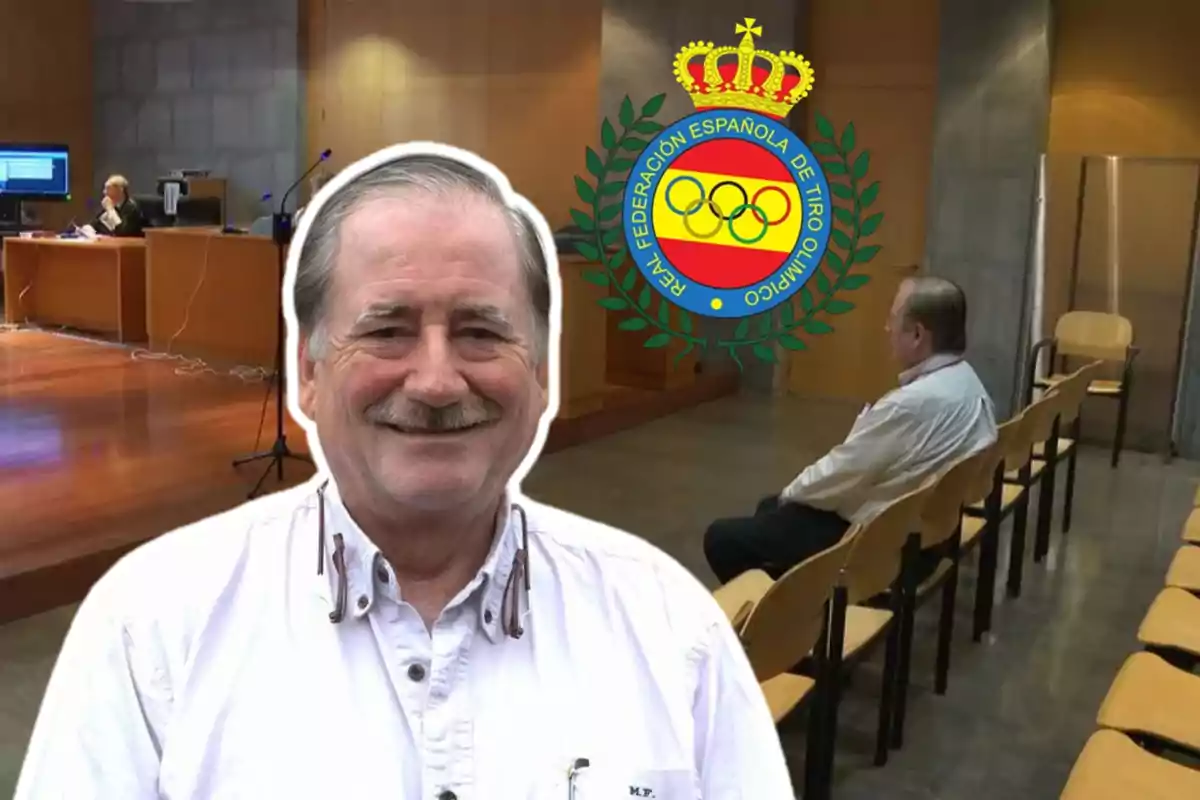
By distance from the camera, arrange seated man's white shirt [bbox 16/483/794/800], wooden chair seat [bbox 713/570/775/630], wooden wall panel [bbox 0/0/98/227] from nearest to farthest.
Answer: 1. seated man's white shirt [bbox 16/483/794/800]
2. wooden chair seat [bbox 713/570/775/630]
3. wooden wall panel [bbox 0/0/98/227]

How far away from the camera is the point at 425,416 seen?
114 cm

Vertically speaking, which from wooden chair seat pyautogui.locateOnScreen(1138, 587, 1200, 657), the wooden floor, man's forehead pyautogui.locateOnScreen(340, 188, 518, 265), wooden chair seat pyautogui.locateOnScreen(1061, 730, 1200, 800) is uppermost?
man's forehead pyautogui.locateOnScreen(340, 188, 518, 265)

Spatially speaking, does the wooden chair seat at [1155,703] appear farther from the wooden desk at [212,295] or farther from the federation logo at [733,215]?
the wooden desk at [212,295]

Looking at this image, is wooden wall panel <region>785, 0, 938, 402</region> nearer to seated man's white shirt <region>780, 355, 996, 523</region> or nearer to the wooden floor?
the wooden floor

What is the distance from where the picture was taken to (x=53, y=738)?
1.06 metres

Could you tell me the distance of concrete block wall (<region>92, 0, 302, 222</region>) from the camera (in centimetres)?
1051

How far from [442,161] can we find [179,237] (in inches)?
323

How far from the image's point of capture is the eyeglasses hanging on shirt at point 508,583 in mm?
1161

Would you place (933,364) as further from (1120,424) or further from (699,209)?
(1120,424)

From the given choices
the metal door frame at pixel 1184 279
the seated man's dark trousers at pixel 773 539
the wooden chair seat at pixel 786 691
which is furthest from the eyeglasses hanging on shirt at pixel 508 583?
the metal door frame at pixel 1184 279

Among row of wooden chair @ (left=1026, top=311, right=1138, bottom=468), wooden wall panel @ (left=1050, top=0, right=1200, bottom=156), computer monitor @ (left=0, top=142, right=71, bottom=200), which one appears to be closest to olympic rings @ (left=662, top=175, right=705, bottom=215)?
row of wooden chair @ (left=1026, top=311, right=1138, bottom=468)

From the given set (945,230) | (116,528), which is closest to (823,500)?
(116,528)

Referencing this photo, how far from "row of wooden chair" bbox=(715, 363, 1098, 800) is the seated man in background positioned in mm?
135

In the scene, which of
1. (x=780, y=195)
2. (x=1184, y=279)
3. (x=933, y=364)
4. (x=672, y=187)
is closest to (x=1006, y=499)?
(x=933, y=364)
